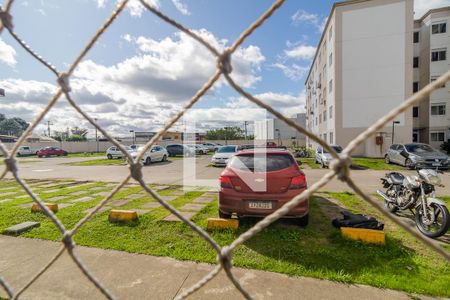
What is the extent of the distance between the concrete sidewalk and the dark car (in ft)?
67.8

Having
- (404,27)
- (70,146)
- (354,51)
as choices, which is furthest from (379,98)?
(70,146)

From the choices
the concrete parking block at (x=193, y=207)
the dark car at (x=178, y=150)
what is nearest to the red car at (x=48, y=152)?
the dark car at (x=178, y=150)

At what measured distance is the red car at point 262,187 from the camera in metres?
3.60

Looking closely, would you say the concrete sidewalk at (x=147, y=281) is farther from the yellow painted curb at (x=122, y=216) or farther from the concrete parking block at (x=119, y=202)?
the concrete parking block at (x=119, y=202)

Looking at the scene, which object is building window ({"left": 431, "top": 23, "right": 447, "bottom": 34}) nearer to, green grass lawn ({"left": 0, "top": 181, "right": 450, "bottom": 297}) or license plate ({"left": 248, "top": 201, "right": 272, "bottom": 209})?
green grass lawn ({"left": 0, "top": 181, "right": 450, "bottom": 297})

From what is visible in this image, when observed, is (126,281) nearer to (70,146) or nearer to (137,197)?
(137,197)

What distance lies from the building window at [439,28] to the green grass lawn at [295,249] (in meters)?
28.7

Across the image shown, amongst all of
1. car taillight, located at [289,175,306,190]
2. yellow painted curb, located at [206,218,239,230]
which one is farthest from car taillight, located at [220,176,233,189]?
car taillight, located at [289,175,306,190]

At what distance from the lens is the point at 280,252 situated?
120 inches

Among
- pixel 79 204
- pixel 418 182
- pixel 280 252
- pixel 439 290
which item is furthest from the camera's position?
pixel 79 204

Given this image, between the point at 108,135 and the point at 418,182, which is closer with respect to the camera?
the point at 108,135

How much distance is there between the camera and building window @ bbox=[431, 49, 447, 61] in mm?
22266

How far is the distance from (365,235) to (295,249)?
106cm

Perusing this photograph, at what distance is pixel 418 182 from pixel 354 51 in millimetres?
18899
